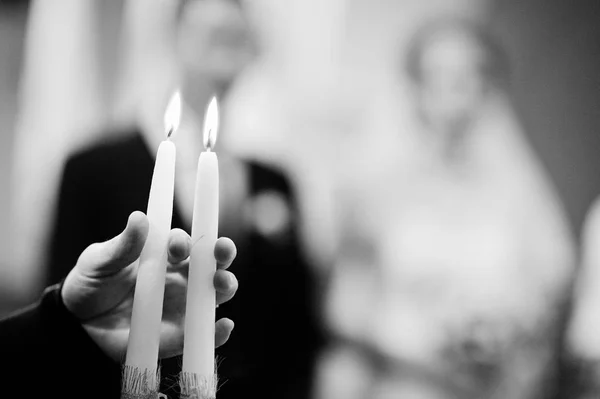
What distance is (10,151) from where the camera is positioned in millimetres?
963

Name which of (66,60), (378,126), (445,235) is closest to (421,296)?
(445,235)

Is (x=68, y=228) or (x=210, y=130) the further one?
(x=68, y=228)

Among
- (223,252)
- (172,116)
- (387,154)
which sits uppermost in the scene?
(387,154)

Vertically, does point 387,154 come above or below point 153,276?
above

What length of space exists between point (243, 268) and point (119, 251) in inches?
21.0

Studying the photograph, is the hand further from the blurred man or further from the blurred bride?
the blurred bride

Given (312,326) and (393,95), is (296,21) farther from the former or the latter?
(312,326)

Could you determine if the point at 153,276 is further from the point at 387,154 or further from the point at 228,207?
the point at 387,154

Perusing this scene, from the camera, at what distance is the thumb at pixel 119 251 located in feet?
1.31

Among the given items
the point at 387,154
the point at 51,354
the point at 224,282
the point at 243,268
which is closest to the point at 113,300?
the point at 51,354

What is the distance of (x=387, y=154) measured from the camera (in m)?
1.03

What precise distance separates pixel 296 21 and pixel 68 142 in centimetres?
48

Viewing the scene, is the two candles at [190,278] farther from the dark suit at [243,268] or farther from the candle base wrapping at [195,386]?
the dark suit at [243,268]

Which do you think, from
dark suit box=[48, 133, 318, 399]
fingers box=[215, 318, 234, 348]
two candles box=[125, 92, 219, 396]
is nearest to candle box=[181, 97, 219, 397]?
two candles box=[125, 92, 219, 396]
